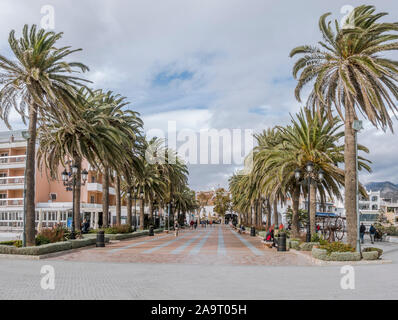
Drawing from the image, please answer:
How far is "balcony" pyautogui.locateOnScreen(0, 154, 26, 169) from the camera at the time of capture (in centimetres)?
5397

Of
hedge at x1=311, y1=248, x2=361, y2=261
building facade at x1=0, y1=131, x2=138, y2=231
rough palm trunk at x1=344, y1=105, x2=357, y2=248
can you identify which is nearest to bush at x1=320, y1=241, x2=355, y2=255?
hedge at x1=311, y1=248, x2=361, y2=261

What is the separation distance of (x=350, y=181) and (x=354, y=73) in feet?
15.8

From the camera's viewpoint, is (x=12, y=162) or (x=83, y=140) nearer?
(x=83, y=140)

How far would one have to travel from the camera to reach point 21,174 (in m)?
56.4

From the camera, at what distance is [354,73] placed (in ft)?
59.0

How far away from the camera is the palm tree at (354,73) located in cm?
1709

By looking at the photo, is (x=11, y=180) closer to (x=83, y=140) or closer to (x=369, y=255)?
(x=83, y=140)

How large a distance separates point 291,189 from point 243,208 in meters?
31.2

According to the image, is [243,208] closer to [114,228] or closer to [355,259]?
[114,228]

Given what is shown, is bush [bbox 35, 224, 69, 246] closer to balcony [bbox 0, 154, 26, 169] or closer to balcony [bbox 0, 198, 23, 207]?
balcony [bbox 0, 198, 23, 207]

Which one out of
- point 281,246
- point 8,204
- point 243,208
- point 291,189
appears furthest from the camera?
point 243,208

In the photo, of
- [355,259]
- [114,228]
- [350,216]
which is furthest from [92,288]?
[114,228]

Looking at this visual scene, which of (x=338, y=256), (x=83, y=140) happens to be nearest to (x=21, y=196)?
(x=83, y=140)

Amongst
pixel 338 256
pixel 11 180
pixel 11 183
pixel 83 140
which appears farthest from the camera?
pixel 11 180
